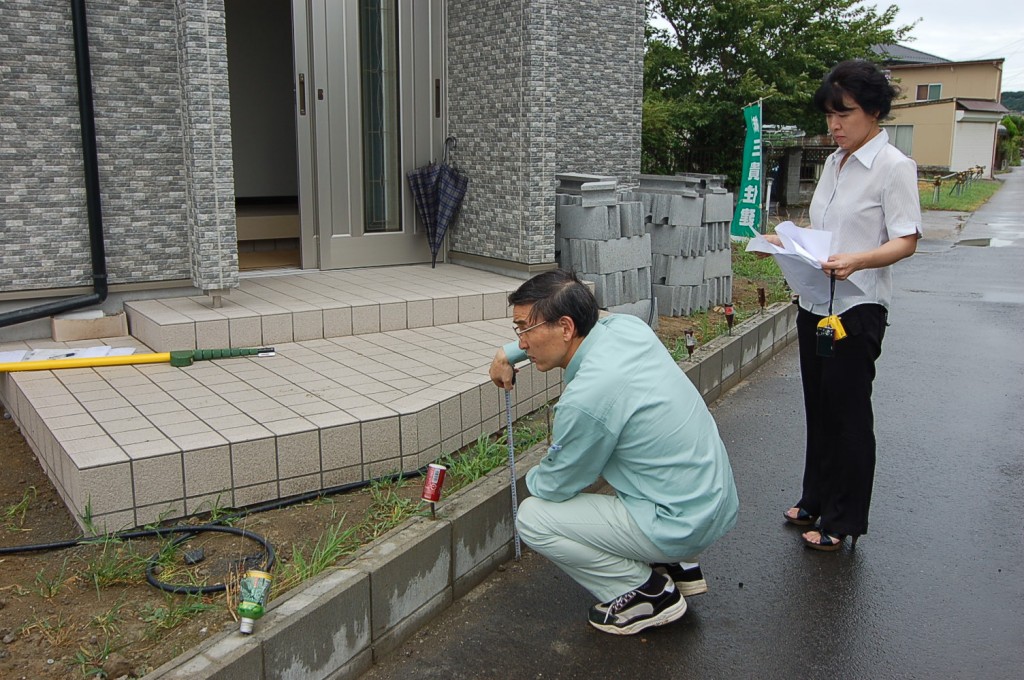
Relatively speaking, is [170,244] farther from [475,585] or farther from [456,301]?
[475,585]

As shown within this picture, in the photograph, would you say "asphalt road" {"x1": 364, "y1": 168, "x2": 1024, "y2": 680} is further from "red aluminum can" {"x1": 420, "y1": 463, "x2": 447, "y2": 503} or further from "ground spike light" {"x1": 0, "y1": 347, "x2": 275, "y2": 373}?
"ground spike light" {"x1": 0, "y1": 347, "x2": 275, "y2": 373}

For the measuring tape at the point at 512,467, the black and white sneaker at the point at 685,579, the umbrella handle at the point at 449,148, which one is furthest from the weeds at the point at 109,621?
the umbrella handle at the point at 449,148

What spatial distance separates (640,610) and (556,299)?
3.99ft

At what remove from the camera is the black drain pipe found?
5.52 metres

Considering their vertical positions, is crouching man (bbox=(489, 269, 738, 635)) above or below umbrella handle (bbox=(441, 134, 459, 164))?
below

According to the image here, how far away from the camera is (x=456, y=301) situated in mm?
6516

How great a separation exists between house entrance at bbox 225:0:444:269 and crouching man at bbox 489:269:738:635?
451 centimetres

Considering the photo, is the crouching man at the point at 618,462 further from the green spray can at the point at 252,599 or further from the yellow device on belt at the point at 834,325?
the green spray can at the point at 252,599

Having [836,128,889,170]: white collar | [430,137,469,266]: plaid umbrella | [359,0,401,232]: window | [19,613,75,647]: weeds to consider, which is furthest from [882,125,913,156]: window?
[19,613,75,647]: weeds

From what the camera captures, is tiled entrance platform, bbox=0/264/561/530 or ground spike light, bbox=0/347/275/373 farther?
ground spike light, bbox=0/347/275/373

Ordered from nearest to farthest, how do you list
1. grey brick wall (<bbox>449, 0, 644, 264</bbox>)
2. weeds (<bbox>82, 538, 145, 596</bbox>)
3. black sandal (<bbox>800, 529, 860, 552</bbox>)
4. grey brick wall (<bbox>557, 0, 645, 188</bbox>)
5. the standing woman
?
1. weeds (<bbox>82, 538, 145, 596</bbox>)
2. the standing woman
3. black sandal (<bbox>800, 529, 860, 552</bbox>)
4. grey brick wall (<bbox>449, 0, 644, 264</bbox>)
5. grey brick wall (<bbox>557, 0, 645, 188</bbox>)

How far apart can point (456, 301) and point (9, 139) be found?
302 cm

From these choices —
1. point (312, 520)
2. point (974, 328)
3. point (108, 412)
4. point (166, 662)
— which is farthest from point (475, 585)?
point (974, 328)

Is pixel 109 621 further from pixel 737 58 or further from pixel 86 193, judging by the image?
pixel 737 58
